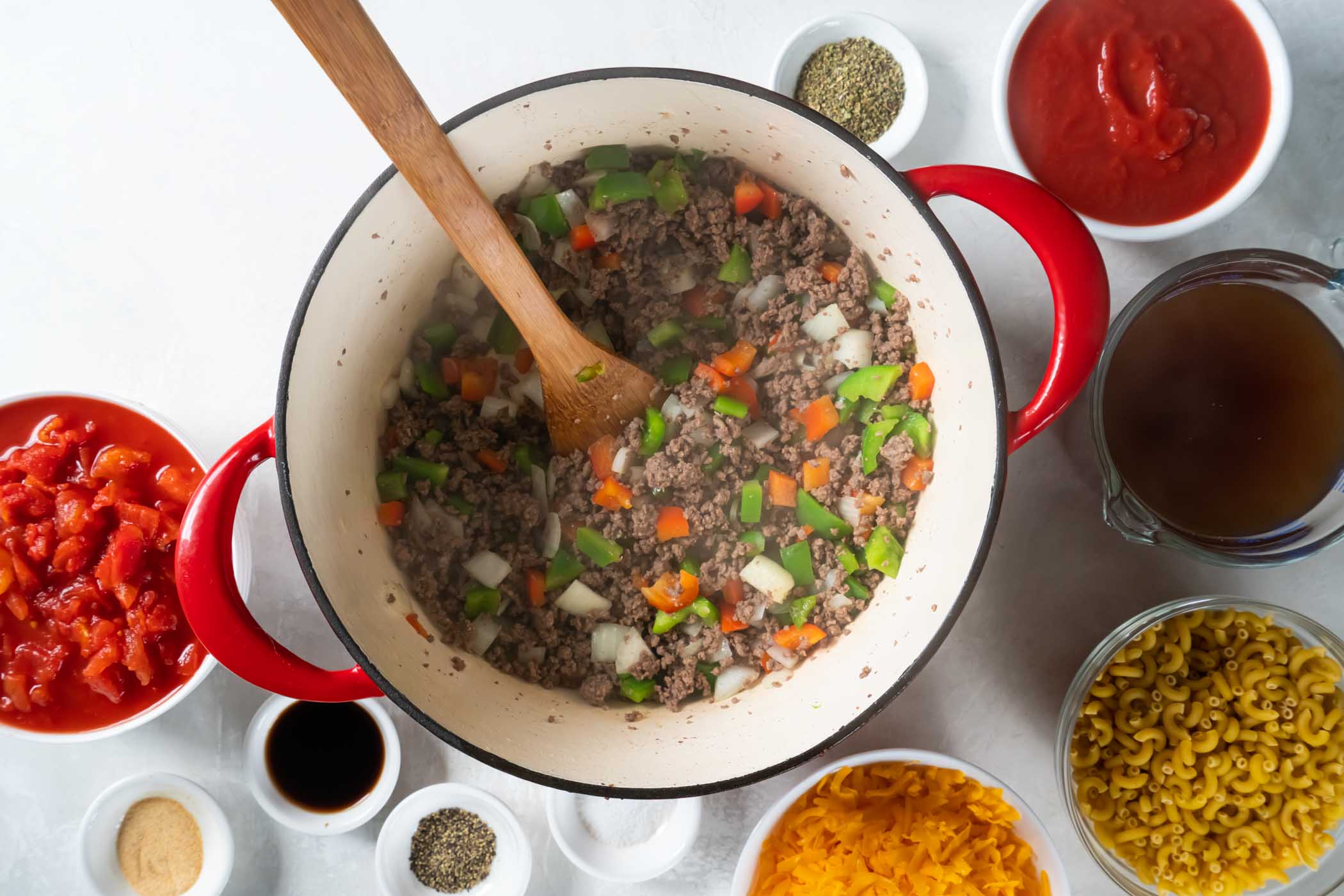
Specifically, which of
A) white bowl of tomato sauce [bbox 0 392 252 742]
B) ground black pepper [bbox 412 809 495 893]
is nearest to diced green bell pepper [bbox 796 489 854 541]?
ground black pepper [bbox 412 809 495 893]

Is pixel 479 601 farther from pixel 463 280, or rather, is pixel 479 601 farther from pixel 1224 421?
pixel 1224 421

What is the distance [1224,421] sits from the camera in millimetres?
1827

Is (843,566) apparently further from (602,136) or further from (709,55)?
(709,55)

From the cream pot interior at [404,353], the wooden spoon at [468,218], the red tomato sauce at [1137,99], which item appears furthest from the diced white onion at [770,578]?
the red tomato sauce at [1137,99]

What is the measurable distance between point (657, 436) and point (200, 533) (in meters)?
0.77

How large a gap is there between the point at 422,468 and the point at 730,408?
0.58m

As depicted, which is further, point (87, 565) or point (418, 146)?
point (87, 565)

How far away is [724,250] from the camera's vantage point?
5.89 ft

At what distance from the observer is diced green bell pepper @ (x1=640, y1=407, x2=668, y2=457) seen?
5.87ft

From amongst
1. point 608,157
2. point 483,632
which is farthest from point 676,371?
point 483,632

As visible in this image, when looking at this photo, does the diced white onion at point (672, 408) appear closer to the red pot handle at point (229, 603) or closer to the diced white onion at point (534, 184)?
the diced white onion at point (534, 184)

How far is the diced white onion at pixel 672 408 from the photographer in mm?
1806

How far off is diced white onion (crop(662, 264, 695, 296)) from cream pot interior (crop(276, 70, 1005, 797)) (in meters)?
0.22

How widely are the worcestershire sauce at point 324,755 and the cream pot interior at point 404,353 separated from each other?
0.44 meters
